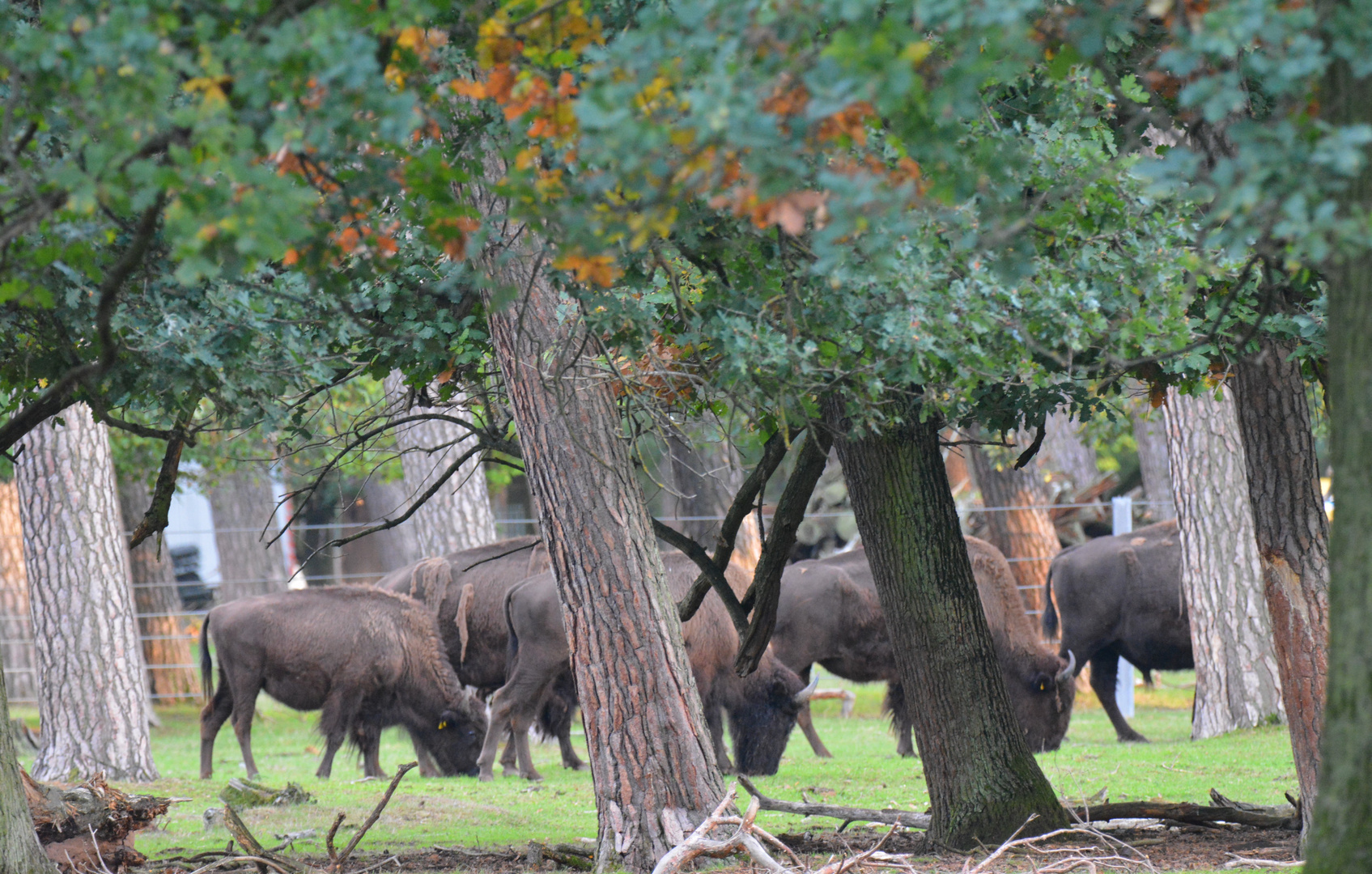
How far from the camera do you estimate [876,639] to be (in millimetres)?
12281

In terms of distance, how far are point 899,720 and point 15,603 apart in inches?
463

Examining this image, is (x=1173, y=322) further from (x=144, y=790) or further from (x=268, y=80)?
(x=144, y=790)

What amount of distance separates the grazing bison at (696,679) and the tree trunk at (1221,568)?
3.34 meters

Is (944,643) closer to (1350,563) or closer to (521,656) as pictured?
(1350,563)

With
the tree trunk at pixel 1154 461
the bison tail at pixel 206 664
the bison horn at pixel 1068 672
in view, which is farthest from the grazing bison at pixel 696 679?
the tree trunk at pixel 1154 461

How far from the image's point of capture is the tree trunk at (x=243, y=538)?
60.7ft

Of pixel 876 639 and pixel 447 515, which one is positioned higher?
pixel 447 515

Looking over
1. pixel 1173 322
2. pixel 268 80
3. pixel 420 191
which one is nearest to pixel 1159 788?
pixel 1173 322

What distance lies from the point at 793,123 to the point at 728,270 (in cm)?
209

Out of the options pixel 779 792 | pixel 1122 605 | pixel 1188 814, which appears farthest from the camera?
pixel 1122 605

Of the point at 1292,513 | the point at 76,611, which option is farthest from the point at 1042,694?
the point at 76,611

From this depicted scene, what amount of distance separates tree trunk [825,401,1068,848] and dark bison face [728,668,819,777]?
462 cm

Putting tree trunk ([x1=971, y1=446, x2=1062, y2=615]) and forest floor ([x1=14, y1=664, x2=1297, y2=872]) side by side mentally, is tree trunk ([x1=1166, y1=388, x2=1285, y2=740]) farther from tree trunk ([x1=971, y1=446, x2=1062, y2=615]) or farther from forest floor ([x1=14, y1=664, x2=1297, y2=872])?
tree trunk ([x1=971, y1=446, x2=1062, y2=615])

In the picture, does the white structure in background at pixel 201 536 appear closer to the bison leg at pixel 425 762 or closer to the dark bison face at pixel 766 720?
the bison leg at pixel 425 762
